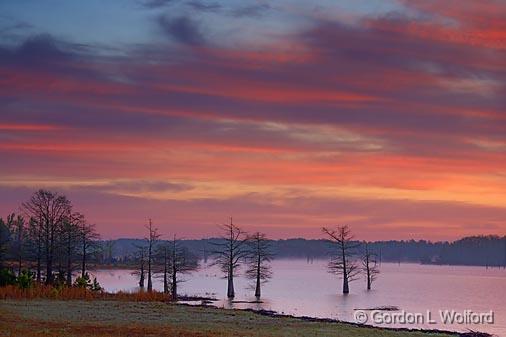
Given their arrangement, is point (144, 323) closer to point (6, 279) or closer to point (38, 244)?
point (6, 279)

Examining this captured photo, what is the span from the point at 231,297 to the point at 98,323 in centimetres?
5293

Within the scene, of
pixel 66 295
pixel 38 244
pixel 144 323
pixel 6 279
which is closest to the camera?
pixel 144 323

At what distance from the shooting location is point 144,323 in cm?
4500

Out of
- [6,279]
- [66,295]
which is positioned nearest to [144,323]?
[66,295]

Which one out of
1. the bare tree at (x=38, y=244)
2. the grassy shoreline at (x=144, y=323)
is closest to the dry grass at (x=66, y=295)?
the grassy shoreline at (x=144, y=323)

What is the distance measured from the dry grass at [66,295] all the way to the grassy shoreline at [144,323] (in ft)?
14.7

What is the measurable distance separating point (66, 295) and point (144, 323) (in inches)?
903

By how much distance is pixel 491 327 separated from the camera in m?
62.4

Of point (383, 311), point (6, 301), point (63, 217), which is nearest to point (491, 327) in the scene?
point (383, 311)

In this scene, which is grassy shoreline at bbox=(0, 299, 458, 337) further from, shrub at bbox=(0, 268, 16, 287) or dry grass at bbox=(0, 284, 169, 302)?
shrub at bbox=(0, 268, 16, 287)

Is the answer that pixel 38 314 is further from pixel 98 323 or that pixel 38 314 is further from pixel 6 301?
pixel 6 301

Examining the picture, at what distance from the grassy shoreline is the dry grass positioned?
4.50 meters

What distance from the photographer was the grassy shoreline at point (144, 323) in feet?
130

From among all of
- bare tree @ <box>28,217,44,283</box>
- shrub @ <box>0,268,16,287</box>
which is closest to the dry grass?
shrub @ <box>0,268,16,287</box>
